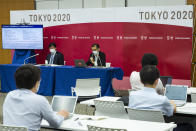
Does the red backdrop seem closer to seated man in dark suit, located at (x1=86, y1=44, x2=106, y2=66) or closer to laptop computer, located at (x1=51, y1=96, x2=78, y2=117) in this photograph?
seated man in dark suit, located at (x1=86, y1=44, x2=106, y2=66)

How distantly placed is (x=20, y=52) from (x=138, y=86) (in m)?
6.10

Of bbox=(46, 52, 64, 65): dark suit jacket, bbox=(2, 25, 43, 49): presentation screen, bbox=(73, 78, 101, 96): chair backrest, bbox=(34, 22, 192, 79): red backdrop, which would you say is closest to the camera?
bbox=(73, 78, 101, 96): chair backrest

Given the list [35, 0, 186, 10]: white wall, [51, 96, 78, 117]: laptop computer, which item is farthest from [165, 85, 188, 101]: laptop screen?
[35, 0, 186, 10]: white wall

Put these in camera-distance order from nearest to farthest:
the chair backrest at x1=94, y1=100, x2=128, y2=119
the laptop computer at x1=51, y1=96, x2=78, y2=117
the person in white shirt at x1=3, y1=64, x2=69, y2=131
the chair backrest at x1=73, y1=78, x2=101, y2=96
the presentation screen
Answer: the person in white shirt at x1=3, y1=64, x2=69, y2=131
the laptop computer at x1=51, y1=96, x2=78, y2=117
the chair backrest at x1=94, y1=100, x2=128, y2=119
the chair backrest at x1=73, y1=78, x2=101, y2=96
the presentation screen

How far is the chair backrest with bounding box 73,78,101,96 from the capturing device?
23.7 ft

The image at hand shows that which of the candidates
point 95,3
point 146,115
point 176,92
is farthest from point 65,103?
point 95,3

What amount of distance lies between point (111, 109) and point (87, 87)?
10.8 ft

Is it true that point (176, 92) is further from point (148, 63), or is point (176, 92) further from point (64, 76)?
point (64, 76)

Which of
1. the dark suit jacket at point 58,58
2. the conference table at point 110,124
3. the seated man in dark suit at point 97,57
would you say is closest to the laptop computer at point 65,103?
the conference table at point 110,124

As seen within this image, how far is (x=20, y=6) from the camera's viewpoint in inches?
505

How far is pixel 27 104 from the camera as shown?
2.82 metres

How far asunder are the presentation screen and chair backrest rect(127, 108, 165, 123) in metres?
6.73

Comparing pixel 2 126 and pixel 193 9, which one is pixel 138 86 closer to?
pixel 2 126

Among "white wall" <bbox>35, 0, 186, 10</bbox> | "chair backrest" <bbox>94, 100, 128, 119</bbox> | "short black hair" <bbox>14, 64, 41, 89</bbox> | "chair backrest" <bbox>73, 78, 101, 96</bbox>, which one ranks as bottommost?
"chair backrest" <bbox>73, 78, 101, 96</bbox>
